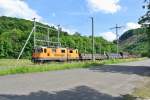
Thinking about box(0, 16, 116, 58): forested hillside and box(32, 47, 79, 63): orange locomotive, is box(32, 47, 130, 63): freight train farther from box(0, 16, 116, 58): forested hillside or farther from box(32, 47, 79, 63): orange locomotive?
box(0, 16, 116, 58): forested hillside

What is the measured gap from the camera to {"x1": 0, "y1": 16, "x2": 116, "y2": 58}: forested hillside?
94188mm

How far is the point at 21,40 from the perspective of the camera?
103500 millimetres

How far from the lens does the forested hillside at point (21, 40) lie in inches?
3708

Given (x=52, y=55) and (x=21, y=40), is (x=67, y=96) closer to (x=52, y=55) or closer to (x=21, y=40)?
(x=52, y=55)

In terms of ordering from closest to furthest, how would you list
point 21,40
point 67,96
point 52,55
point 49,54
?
point 67,96
point 49,54
point 52,55
point 21,40

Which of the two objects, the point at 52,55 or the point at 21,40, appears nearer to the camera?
the point at 52,55

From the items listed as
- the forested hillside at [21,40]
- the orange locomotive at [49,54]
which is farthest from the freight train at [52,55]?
the forested hillside at [21,40]

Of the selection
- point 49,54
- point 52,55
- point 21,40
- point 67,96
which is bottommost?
point 67,96

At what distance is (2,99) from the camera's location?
53.0ft

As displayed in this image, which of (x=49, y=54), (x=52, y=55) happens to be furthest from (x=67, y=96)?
(x=52, y=55)

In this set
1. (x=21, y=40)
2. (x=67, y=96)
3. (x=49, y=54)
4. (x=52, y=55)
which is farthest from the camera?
(x=21, y=40)

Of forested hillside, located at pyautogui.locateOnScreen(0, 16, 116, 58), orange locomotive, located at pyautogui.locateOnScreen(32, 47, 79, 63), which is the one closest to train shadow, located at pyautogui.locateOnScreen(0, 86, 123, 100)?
orange locomotive, located at pyautogui.locateOnScreen(32, 47, 79, 63)

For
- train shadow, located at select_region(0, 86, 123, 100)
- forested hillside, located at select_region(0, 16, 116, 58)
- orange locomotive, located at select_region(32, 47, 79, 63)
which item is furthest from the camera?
forested hillside, located at select_region(0, 16, 116, 58)

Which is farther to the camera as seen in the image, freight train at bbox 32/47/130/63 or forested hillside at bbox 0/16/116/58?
forested hillside at bbox 0/16/116/58
